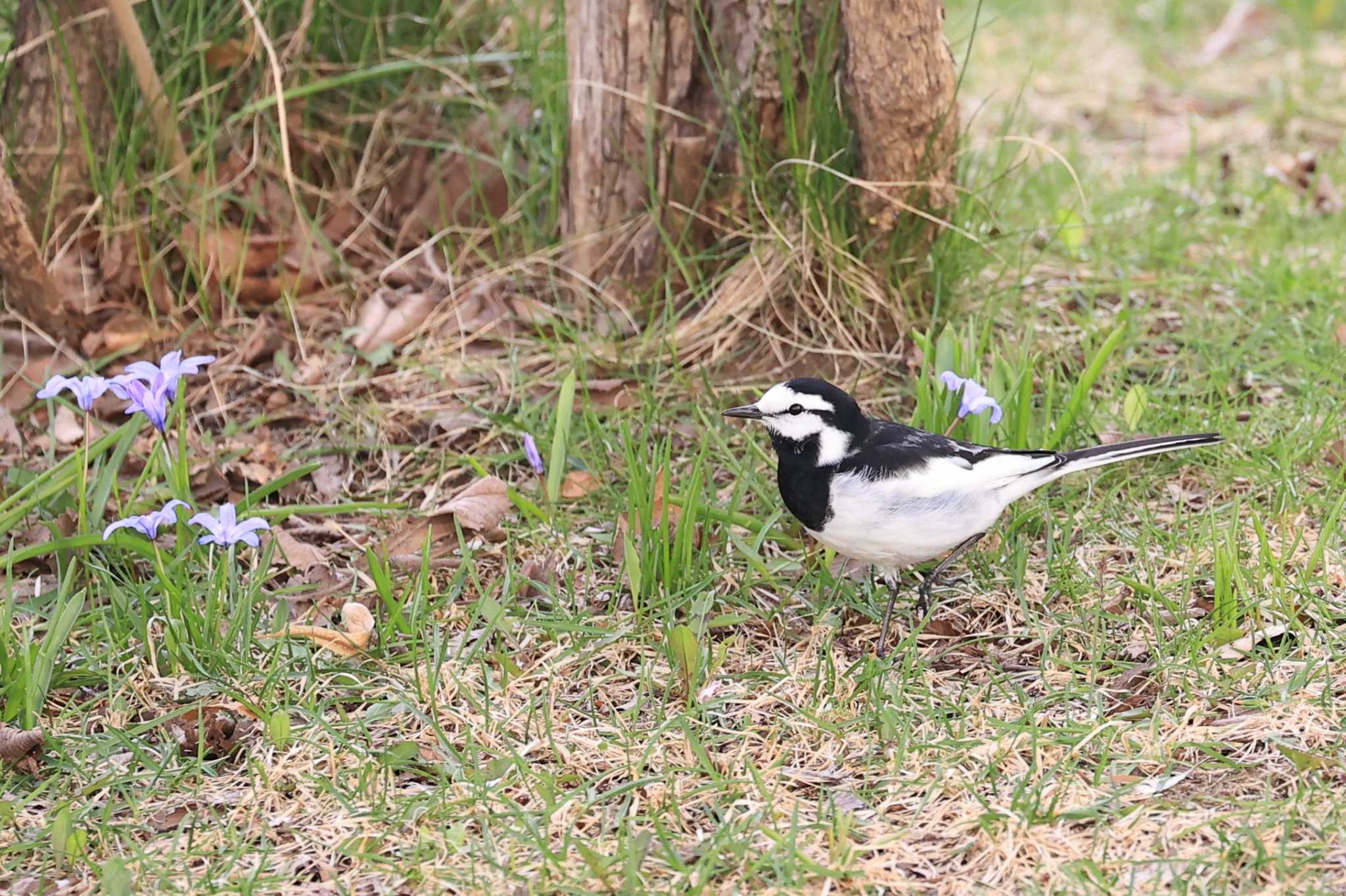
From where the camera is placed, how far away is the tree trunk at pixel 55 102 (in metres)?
4.30

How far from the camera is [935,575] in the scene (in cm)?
334

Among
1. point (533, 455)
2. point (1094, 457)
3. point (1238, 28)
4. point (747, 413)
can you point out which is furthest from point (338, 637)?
point (1238, 28)

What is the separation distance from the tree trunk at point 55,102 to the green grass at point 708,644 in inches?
6.5

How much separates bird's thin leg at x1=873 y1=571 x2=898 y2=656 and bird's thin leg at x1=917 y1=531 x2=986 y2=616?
0.06 m

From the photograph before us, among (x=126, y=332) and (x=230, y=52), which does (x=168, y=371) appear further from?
(x=230, y=52)

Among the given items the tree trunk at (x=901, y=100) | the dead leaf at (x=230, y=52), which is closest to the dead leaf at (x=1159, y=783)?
the tree trunk at (x=901, y=100)

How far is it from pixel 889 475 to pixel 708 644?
0.53 meters

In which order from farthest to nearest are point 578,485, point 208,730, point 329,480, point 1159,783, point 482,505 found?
1. point 329,480
2. point 578,485
3. point 482,505
4. point 208,730
5. point 1159,783

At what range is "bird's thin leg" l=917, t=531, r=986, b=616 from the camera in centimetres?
331

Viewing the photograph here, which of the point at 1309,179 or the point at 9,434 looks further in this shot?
the point at 1309,179

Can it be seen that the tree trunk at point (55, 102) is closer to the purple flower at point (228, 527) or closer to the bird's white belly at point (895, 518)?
the purple flower at point (228, 527)

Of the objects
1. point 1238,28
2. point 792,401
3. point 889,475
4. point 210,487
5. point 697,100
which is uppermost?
point 697,100

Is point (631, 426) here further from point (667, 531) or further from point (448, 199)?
point (448, 199)

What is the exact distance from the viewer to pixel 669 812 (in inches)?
105
